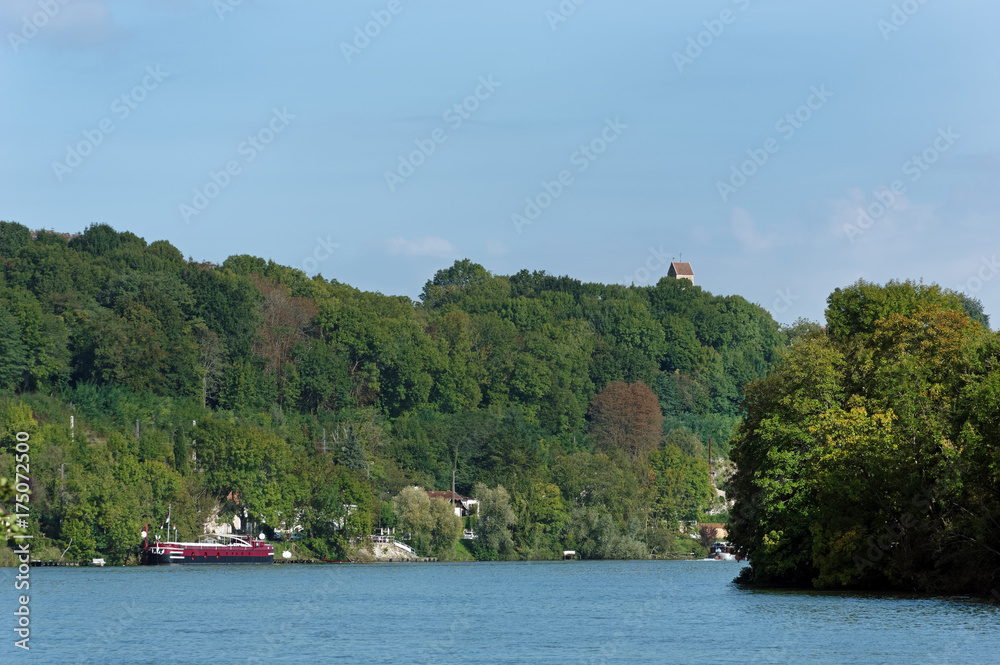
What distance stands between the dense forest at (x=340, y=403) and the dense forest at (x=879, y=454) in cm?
5559

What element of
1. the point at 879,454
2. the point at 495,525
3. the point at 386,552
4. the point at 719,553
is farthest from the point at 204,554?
the point at 879,454

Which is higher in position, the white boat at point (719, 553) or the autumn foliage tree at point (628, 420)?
the autumn foliage tree at point (628, 420)

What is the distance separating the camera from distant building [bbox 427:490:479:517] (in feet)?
432

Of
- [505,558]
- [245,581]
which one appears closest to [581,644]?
[245,581]

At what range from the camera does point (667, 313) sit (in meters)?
190

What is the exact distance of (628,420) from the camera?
158250 mm

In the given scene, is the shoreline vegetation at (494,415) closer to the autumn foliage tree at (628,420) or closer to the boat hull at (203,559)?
the autumn foliage tree at (628,420)

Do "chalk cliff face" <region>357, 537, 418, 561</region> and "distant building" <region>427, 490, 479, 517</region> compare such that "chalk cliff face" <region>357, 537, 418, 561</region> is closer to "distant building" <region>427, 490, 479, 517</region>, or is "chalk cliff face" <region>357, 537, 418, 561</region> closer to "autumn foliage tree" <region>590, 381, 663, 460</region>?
"distant building" <region>427, 490, 479, 517</region>

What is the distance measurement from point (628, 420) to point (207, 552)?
66.6m

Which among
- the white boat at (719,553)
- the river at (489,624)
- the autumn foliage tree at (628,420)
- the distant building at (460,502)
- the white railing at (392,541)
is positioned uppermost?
the autumn foliage tree at (628,420)

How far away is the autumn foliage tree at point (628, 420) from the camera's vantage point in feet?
513

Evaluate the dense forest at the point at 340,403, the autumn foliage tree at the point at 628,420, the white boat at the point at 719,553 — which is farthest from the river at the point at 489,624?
the autumn foliage tree at the point at 628,420

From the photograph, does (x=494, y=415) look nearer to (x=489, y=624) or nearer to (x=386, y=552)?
(x=386, y=552)

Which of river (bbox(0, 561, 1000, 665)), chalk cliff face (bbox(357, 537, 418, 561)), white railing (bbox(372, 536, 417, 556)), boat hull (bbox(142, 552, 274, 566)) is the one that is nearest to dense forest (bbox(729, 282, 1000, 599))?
river (bbox(0, 561, 1000, 665))
